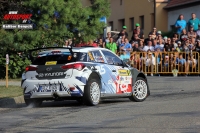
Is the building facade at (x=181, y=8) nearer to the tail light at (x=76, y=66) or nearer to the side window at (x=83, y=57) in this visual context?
the side window at (x=83, y=57)

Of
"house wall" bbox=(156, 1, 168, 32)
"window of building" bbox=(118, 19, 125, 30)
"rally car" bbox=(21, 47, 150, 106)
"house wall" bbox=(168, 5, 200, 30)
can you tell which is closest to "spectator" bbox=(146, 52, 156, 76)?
"rally car" bbox=(21, 47, 150, 106)

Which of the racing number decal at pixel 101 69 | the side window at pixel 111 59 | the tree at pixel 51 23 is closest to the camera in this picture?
the racing number decal at pixel 101 69

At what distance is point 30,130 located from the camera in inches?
473

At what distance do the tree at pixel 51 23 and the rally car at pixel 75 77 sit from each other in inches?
327

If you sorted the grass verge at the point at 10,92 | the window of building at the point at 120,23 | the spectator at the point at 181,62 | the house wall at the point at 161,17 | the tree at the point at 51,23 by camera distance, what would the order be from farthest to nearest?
the window of building at the point at 120,23
the house wall at the point at 161,17
the spectator at the point at 181,62
the tree at the point at 51,23
the grass verge at the point at 10,92

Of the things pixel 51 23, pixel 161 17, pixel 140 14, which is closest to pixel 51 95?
pixel 51 23

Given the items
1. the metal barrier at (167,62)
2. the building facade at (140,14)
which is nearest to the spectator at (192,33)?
the metal barrier at (167,62)

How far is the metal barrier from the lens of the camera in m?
29.6

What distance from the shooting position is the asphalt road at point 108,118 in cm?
1188

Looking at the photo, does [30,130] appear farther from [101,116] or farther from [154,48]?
[154,48]

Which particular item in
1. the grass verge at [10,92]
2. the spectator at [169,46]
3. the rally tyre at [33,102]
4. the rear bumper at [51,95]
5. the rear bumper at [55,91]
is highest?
the spectator at [169,46]

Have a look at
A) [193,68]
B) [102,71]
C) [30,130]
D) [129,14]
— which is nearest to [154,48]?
[193,68]

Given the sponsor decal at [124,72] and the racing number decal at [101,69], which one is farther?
the sponsor decal at [124,72]

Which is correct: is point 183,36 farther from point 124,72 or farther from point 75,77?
point 75,77
